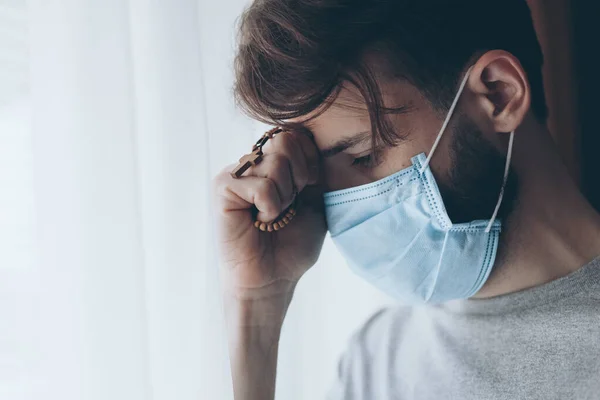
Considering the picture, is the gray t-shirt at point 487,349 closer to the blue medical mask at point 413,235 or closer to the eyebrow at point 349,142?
the blue medical mask at point 413,235

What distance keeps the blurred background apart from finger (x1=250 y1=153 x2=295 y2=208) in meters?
0.07

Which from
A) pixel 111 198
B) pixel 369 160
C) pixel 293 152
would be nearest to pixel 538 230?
pixel 369 160

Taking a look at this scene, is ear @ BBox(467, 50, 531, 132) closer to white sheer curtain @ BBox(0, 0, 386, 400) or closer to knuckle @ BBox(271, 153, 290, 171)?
knuckle @ BBox(271, 153, 290, 171)

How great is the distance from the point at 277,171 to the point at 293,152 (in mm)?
44

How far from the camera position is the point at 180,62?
667 millimetres

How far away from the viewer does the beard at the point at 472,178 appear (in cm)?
80

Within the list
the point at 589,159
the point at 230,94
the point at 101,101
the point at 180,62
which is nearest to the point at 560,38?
the point at 589,159

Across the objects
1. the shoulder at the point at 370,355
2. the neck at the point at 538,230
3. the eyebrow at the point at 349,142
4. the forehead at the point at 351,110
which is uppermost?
the forehead at the point at 351,110

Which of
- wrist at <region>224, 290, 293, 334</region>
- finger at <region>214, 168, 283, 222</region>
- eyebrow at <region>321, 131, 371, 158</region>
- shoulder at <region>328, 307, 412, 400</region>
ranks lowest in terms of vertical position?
shoulder at <region>328, 307, 412, 400</region>

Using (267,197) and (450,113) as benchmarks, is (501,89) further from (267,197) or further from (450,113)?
(267,197)

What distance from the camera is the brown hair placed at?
0.75 m

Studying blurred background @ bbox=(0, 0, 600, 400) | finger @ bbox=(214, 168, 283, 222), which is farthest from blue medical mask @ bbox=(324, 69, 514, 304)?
blurred background @ bbox=(0, 0, 600, 400)

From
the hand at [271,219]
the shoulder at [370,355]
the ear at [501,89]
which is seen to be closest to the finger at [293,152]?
the hand at [271,219]

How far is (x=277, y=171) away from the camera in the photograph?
2.53ft
